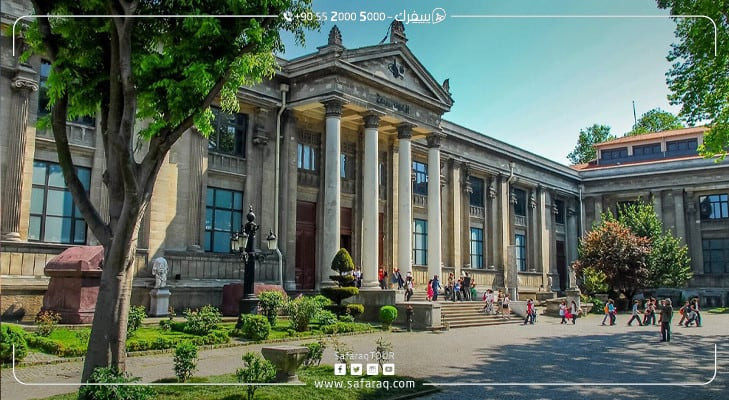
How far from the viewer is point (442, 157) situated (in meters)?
36.9

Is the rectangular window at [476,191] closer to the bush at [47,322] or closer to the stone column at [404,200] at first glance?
the stone column at [404,200]

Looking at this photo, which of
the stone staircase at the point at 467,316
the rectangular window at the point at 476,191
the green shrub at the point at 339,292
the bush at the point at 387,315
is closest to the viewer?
the bush at the point at 387,315

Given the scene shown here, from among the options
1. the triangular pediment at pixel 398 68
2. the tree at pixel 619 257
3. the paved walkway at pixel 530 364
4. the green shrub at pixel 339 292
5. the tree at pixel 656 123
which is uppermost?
the tree at pixel 656 123

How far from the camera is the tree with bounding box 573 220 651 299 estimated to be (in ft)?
120

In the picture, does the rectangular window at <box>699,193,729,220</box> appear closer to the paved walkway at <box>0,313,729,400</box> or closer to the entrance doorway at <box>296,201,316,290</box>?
the paved walkway at <box>0,313,729,400</box>

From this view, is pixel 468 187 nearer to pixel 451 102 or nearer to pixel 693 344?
pixel 451 102

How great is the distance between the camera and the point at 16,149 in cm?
1866

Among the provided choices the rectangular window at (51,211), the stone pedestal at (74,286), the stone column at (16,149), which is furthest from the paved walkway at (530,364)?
the rectangular window at (51,211)

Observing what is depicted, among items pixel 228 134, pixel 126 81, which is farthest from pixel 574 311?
pixel 126 81

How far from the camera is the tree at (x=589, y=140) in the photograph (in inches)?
2454

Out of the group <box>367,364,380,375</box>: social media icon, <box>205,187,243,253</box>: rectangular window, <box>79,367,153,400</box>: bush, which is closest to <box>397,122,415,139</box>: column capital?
<box>205,187,243,253</box>: rectangular window

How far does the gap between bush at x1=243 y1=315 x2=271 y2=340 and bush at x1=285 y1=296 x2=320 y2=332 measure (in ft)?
6.44

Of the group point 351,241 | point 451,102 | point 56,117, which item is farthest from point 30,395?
point 451,102

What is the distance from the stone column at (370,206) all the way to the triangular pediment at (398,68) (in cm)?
206
